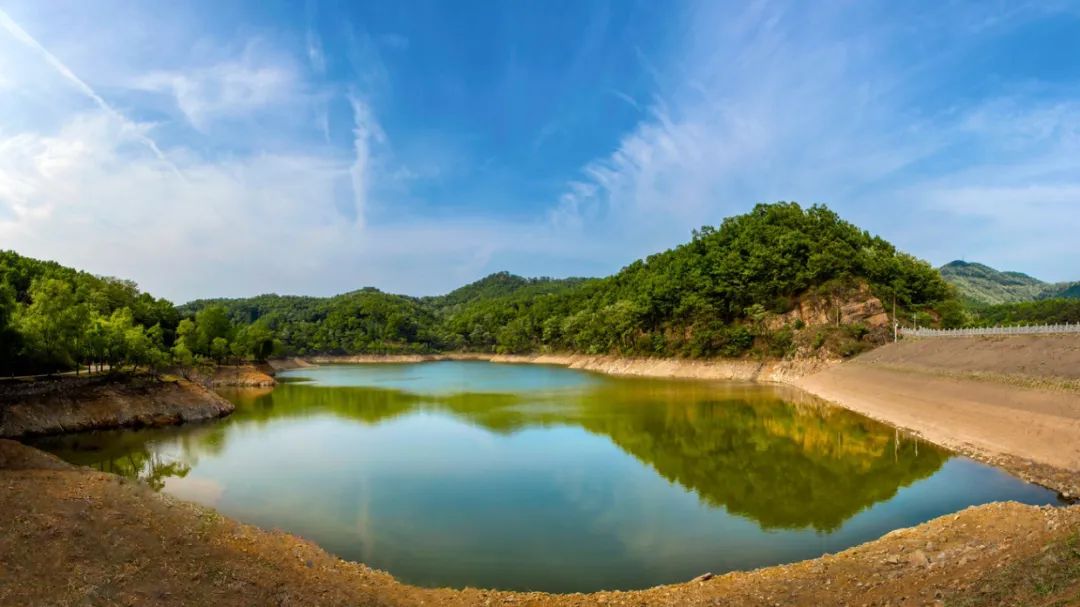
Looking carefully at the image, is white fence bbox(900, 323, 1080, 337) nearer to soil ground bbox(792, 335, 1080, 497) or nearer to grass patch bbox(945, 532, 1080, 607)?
soil ground bbox(792, 335, 1080, 497)

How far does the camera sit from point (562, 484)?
17.4m

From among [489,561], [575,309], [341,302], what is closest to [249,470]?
[489,561]

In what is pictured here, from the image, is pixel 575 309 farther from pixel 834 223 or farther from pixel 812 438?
pixel 812 438

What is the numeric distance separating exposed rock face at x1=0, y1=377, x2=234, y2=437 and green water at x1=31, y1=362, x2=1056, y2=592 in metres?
1.43

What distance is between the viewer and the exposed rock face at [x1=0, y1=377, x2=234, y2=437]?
994 inches

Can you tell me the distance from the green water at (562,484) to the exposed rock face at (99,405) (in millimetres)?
1428

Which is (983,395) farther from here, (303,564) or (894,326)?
(894,326)

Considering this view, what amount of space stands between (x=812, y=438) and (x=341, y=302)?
134 metres

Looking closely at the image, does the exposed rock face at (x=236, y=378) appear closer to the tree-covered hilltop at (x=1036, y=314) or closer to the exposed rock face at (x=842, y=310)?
the exposed rock face at (x=842, y=310)

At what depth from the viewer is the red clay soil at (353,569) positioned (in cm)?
745

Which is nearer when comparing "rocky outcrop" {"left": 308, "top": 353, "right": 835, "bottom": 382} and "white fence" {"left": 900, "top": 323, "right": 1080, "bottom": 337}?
"white fence" {"left": 900, "top": 323, "right": 1080, "bottom": 337}

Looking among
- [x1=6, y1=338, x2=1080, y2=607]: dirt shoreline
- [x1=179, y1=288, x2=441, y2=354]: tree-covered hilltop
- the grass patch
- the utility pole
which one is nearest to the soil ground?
[x1=6, y1=338, x2=1080, y2=607]: dirt shoreline

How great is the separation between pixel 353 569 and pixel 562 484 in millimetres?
8231

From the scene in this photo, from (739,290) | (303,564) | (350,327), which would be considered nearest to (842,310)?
(739,290)
